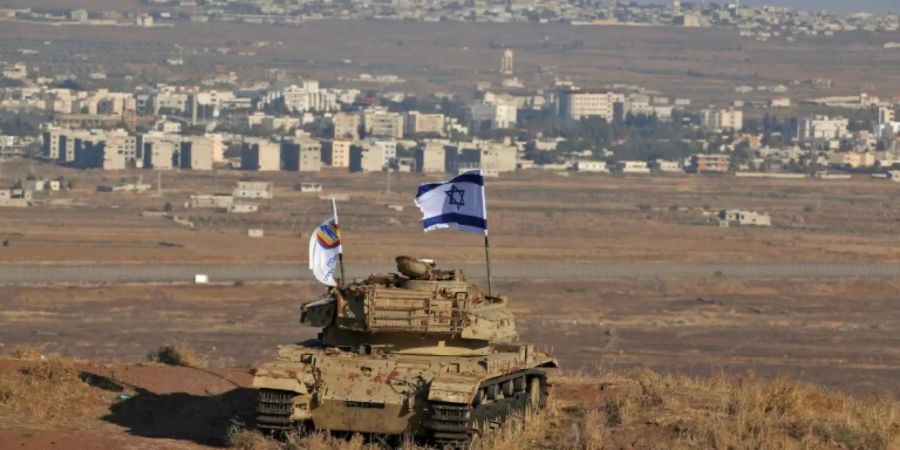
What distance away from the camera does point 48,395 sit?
22500 mm

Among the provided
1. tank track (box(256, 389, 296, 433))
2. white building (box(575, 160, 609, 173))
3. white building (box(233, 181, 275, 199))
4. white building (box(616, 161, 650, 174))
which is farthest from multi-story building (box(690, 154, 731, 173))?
tank track (box(256, 389, 296, 433))

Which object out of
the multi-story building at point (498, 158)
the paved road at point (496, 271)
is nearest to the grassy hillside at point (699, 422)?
the paved road at point (496, 271)

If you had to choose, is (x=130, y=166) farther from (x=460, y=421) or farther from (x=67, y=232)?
(x=460, y=421)

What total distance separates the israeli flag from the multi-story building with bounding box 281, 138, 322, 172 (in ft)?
404

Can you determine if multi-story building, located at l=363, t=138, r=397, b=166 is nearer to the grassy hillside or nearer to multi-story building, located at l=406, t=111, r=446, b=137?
multi-story building, located at l=406, t=111, r=446, b=137

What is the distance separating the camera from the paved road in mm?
66625

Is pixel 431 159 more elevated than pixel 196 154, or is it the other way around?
pixel 196 154

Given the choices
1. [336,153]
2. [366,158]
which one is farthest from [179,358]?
[336,153]

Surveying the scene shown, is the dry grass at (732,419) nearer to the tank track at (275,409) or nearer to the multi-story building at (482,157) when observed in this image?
the tank track at (275,409)

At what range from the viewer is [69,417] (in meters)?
21.8

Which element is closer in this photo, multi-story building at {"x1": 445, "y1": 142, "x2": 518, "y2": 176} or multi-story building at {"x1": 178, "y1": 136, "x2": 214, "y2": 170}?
multi-story building at {"x1": 178, "y1": 136, "x2": 214, "y2": 170}

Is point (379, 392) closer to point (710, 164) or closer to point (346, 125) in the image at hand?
point (710, 164)

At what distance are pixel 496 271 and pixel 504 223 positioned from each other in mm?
28121

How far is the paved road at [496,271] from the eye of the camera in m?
66.6
